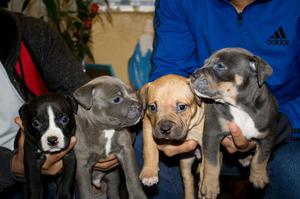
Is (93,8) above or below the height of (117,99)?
below

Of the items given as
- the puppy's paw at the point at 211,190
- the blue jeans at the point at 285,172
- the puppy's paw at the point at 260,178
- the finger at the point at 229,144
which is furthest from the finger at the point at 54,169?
the blue jeans at the point at 285,172

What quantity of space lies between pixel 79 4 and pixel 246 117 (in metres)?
2.87

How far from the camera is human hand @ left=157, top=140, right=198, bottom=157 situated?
6.49 ft

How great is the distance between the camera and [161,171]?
227 centimetres

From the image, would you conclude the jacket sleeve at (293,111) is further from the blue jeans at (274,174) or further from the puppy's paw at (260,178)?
the puppy's paw at (260,178)

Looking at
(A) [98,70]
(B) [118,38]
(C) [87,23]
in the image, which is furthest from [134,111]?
(B) [118,38]

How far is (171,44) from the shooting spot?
232 cm

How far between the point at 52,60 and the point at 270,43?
3.93ft

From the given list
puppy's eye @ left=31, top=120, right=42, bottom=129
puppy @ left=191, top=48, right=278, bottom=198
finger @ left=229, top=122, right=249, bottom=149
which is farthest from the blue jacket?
puppy's eye @ left=31, top=120, right=42, bottom=129

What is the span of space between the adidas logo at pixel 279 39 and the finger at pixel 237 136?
54 cm

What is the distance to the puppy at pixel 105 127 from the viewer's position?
1.88 m

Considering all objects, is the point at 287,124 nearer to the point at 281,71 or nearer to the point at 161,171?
the point at 281,71

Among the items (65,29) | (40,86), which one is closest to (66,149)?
(40,86)

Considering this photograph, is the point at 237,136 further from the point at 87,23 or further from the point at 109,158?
the point at 87,23
